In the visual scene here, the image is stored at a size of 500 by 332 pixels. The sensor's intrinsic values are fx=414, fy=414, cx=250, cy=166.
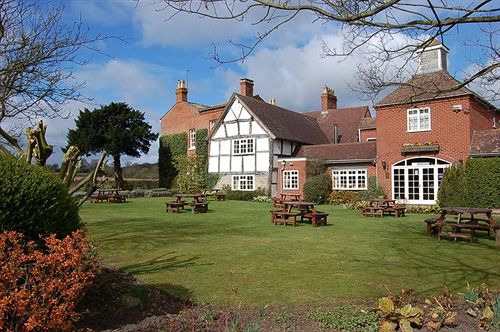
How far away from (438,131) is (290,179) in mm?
10470

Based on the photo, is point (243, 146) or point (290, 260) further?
point (243, 146)

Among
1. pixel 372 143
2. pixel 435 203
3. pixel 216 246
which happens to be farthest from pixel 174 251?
pixel 372 143

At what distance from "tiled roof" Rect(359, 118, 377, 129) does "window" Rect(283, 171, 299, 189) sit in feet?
27.5

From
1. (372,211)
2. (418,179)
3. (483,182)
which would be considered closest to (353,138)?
(418,179)

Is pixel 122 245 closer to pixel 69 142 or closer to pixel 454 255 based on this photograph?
pixel 454 255

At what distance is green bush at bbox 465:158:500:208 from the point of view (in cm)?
1945

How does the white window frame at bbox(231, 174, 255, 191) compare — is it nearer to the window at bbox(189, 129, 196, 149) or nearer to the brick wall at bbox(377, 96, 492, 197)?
the window at bbox(189, 129, 196, 149)

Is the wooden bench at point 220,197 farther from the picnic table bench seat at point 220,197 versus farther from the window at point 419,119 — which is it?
the window at point 419,119

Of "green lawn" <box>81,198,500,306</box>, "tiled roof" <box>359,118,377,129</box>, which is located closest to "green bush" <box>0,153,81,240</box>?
"green lawn" <box>81,198,500,306</box>

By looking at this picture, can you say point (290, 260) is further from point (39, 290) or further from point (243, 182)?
point (243, 182)

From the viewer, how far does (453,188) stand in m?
20.7

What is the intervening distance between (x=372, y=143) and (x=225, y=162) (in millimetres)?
11533

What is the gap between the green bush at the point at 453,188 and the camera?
20.3 meters

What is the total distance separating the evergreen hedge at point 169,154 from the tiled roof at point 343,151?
44.1 ft
